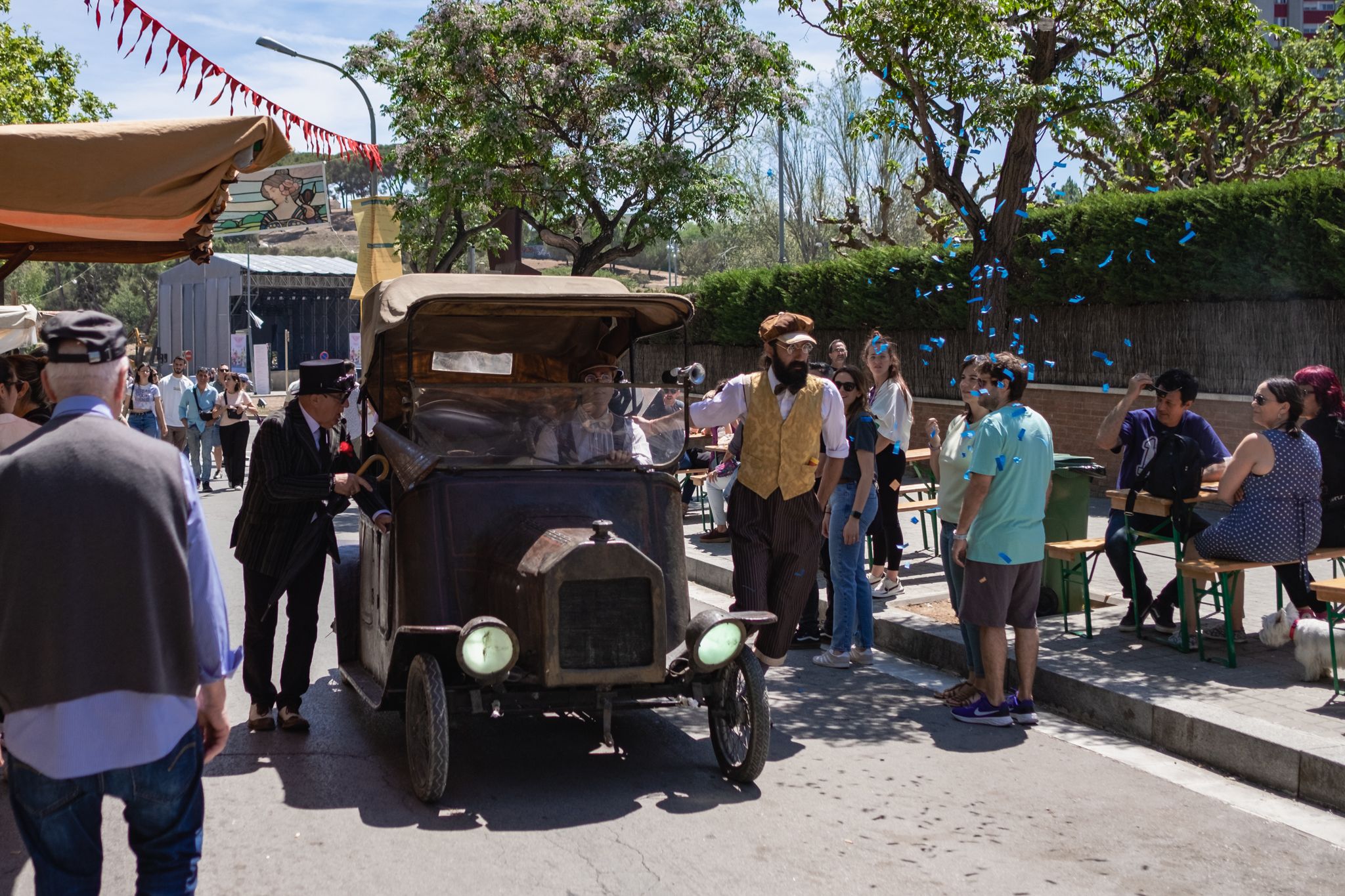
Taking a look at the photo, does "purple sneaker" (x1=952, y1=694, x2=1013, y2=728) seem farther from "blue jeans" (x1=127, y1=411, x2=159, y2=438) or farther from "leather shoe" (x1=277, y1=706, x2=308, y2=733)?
"blue jeans" (x1=127, y1=411, x2=159, y2=438)

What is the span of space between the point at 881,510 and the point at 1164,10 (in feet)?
17.9

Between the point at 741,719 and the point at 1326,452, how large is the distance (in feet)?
13.7

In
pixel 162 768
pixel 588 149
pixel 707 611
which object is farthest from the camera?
pixel 588 149

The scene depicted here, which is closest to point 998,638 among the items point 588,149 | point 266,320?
point 588,149

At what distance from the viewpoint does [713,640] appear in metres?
5.40

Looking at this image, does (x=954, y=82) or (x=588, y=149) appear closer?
(x=954, y=82)

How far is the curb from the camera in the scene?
548cm

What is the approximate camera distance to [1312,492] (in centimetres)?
724

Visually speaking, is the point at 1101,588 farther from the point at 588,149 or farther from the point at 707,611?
the point at 588,149

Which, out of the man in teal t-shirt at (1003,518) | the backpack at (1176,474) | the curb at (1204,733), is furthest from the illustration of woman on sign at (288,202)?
the curb at (1204,733)

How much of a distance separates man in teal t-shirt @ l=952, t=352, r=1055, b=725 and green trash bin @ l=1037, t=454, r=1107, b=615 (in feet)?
7.05

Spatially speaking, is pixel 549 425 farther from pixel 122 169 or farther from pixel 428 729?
pixel 122 169

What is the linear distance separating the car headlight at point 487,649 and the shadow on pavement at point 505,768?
606 millimetres

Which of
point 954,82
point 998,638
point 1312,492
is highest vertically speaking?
point 954,82
